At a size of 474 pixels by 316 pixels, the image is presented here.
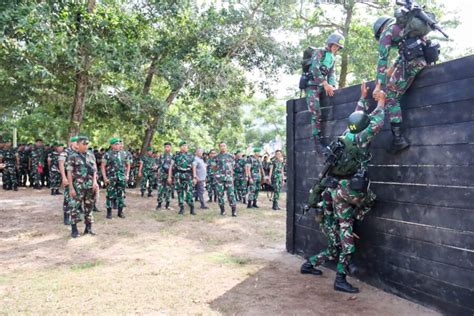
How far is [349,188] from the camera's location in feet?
14.6

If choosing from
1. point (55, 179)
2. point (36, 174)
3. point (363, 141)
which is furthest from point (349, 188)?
point (36, 174)

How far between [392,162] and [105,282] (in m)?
3.64

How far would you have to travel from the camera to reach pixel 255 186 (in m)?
12.3

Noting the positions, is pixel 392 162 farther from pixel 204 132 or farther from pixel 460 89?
pixel 204 132

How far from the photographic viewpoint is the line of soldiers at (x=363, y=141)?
4.09 metres

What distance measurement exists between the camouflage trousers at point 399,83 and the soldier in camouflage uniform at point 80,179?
17.6 ft

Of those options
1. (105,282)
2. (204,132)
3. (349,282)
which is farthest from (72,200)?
(204,132)

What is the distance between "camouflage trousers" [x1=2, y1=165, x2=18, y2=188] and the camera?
15422 mm

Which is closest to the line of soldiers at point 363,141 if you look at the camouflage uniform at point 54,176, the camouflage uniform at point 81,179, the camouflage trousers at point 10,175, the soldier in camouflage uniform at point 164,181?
the camouflage uniform at point 81,179

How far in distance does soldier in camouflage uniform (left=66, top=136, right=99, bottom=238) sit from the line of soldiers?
4350 mm

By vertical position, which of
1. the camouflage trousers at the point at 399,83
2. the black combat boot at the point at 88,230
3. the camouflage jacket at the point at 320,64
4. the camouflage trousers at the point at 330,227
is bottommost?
the black combat boot at the point at 88,230

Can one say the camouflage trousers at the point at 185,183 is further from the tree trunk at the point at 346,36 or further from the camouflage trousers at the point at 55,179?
the tree trunk at the point at 346,36

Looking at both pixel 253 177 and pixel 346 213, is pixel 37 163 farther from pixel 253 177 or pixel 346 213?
pixel 346 213

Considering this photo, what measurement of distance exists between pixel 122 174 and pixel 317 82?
558cm
